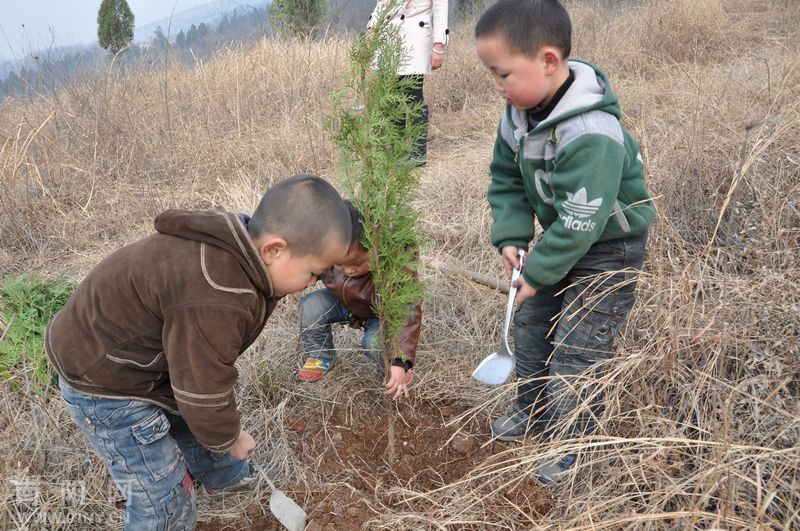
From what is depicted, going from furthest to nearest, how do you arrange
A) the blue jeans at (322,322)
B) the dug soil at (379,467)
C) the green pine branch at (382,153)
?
the blue jeans at (322,322) < the dug soil at (379,467) < the green pine branch at (382,153)

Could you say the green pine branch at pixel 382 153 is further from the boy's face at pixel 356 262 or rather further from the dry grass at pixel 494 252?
the dry grass at pixel 494 252

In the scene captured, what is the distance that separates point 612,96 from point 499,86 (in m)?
0.39

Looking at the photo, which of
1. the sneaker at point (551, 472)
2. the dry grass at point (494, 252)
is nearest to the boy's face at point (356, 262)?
the dry grass at point (494, 252)

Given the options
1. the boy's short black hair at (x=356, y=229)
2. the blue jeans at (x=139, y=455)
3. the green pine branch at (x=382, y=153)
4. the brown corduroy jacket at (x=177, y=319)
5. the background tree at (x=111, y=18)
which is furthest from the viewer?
the background tree at (x=111, y=18)

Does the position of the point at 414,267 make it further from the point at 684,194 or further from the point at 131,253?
the point at 684,194

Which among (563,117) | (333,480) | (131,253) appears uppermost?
(563,117)

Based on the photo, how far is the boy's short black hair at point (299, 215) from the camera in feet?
5.32

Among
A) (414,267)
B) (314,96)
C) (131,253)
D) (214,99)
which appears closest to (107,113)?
(214,99)

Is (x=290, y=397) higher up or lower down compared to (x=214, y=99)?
lower down

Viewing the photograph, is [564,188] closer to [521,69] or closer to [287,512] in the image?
[521,69]

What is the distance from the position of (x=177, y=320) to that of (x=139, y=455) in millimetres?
618

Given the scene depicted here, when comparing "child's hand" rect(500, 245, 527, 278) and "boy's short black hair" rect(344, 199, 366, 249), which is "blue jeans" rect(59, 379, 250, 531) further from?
"child's hand" rect(500, 245, 527, 278)

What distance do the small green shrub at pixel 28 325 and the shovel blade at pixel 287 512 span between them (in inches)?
53.6

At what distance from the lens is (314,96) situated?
6484 mm
